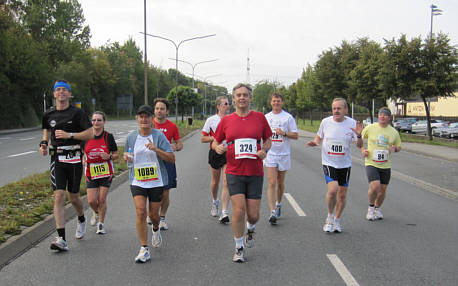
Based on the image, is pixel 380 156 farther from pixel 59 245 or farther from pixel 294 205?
pixel 59 245

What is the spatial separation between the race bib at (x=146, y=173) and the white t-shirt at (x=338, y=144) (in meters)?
2.46

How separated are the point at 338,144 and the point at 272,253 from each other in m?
1.85

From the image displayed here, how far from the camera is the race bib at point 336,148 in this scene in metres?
5.76

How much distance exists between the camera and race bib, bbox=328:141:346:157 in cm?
576

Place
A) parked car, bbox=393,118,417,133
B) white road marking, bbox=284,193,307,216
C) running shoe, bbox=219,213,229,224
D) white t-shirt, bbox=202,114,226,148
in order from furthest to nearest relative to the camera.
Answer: parked car, bbox=393,118,417,133, white road marking, bbox=284,193,307,216, white t-shirt, bbox=202,114,226,148, running shoe, bbox=219,213,229,224

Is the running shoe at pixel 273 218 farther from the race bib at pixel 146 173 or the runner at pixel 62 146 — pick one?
the runner at pixel 62 146

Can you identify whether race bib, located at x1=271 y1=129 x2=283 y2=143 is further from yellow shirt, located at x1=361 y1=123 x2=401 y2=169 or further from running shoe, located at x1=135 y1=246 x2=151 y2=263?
running shoe, located at x1=135 y1=246 x2=151 y2=263

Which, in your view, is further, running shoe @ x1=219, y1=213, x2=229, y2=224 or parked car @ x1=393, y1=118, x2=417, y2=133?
parked car @ x1=393, y1=118, x2=417, y2=133

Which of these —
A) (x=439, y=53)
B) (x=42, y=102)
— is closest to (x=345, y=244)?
(x=439, y=53)

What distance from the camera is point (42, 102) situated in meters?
43.8

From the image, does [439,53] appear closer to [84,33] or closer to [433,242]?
[433,242]

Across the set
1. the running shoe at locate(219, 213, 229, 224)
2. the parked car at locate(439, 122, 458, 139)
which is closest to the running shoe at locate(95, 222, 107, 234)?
the running shoe at locate(219, 213, 229, 224)

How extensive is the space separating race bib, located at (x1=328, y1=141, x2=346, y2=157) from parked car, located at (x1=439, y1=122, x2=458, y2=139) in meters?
27.2

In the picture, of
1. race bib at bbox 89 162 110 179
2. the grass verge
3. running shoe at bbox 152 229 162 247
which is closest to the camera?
running shoe at bbox 152 229 162 247
